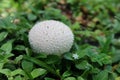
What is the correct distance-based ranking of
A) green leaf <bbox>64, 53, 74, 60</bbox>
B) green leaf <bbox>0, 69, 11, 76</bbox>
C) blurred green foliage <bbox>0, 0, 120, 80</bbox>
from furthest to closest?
green leaf <bbox>64, 53, 74, 60</bbox>, blurred green foliage <bbox>0, 0, 120, 80</bbox>, green leaf <bbox>0, 69, 11, 76</bbox>

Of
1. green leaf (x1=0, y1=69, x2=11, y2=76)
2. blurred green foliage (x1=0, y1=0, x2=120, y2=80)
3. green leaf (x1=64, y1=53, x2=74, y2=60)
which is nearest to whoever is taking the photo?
green leaf (x1=0, y1=69, x2=11, y2=76)

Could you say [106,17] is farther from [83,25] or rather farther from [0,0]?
[0,0]

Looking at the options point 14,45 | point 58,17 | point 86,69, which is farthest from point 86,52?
point 58,17

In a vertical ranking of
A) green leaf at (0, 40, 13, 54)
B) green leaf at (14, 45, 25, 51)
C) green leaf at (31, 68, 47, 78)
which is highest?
green leaf at (0, 40, 13, 54)

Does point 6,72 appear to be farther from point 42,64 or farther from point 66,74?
point 66,74

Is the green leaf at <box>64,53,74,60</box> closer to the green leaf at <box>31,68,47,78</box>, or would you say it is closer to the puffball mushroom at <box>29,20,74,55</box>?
the puffball mushroom at <box>29,20,74,55</box>

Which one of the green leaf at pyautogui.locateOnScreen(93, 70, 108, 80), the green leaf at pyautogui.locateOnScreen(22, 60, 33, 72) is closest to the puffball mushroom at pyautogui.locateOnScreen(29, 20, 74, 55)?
the green leaf at pyautogui.locateOnScreen(22, 60, 33, 72)

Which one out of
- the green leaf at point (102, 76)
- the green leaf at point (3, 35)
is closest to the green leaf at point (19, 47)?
the green leaf at point (3, 35)

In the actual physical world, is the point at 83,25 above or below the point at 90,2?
below

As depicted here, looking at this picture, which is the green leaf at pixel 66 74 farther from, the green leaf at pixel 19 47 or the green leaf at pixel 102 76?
the green leaf at pixel 19 47
